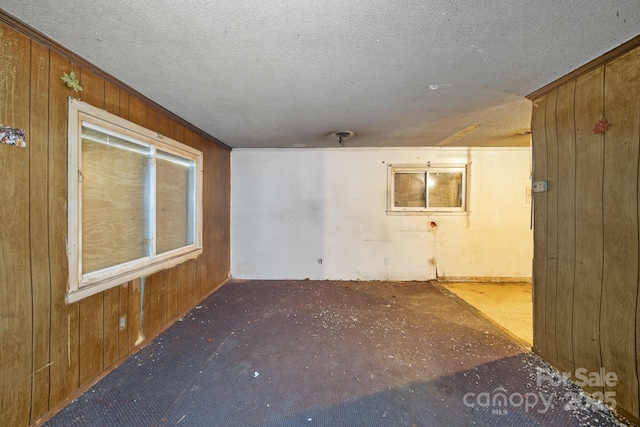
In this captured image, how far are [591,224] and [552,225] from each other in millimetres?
249

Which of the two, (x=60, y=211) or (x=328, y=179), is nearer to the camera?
(x=60, y=211)

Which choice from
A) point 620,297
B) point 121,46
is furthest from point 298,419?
point 121,46

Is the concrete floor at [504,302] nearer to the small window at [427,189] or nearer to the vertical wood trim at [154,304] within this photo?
the small window at [427,189]

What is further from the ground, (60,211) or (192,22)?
(192,22)

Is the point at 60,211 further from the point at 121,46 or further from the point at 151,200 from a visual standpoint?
the point at 121,46

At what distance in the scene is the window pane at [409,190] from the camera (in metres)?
3.71

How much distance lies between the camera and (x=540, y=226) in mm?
1808

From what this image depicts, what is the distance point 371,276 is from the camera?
3.71 metres

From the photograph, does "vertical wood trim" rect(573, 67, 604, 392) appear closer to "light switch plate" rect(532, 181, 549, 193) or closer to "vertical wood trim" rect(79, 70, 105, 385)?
"light switch plate" rect(532, 181, 549, 193)

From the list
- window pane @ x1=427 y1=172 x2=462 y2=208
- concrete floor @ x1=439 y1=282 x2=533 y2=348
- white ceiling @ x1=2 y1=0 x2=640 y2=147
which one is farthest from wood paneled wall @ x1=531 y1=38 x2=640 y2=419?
window pane @ x1=427 y1=172 x2=462 y2=208

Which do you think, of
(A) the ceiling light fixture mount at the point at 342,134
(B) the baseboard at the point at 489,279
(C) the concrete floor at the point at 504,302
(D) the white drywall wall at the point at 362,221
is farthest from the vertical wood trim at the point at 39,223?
(B) the baseboard at the point at 489,279

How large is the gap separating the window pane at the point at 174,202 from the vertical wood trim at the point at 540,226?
3.31m

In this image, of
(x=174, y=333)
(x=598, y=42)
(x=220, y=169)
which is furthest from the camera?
(x=220, y=169)

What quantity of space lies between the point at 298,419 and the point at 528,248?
4196 mm
